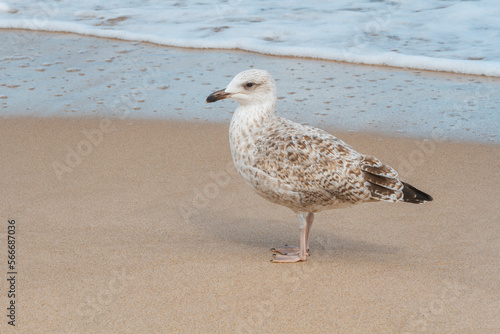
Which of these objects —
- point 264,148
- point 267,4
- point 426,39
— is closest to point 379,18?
point 426,39

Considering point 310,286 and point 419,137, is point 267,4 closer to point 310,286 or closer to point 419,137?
point 419,137

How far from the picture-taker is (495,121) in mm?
6672

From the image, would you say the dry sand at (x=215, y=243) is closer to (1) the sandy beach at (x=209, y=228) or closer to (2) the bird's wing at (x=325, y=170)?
(1) the sandy beach at (x=209, y=228)

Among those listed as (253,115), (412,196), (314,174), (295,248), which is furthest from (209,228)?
(412,196)

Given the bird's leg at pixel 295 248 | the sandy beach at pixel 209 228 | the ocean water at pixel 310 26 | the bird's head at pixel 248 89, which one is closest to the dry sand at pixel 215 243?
the sandy beach at pixel 209 228

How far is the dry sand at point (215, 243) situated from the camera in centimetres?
362

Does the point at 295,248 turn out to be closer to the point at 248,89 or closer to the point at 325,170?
the point at 325,170

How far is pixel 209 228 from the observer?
4.86 m

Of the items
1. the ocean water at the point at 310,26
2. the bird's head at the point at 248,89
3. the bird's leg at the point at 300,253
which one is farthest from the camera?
the ocean water at the point at 310,26

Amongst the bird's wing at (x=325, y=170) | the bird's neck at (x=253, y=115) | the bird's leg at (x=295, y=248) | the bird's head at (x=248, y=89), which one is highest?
the bird's head at (x=248, y=89)

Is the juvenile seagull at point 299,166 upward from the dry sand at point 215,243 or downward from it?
upward

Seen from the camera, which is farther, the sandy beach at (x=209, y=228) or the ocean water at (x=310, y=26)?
the ocean water at (x=310, y=26)

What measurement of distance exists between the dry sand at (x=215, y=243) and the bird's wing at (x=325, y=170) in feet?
1.65

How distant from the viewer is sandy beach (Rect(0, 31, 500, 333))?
12.0ft
